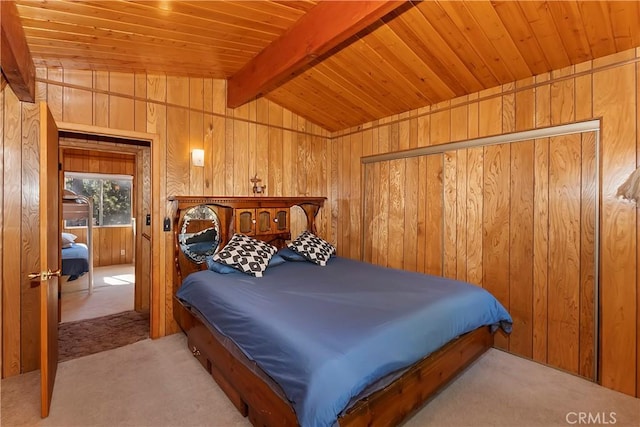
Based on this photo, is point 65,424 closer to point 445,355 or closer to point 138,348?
point 138,348

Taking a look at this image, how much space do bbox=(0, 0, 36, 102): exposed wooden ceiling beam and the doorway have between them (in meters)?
0.61

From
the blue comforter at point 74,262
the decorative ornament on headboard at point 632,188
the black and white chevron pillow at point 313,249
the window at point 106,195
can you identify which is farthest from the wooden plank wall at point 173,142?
the window at point 106,195

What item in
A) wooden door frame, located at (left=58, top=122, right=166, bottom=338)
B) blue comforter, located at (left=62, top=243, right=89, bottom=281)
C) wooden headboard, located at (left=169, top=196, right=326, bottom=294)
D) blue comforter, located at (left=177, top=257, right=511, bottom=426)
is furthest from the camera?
blue comforter, located at (left=62, top=243, right=89, bottom=281)

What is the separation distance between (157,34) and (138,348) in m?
2.78

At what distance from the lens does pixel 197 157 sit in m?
3.30

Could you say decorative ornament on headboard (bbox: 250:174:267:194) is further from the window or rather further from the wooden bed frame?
the window

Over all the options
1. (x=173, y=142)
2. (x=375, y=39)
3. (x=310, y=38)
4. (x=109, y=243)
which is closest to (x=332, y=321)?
(x=310, y=38)

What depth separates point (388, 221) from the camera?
3.78m

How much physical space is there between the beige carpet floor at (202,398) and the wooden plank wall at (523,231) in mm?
365

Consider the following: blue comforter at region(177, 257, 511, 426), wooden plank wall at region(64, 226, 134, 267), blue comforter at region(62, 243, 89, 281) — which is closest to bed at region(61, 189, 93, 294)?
blue comforter at region(62, 243, 89, 281)

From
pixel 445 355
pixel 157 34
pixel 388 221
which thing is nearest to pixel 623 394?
pixel 445 355

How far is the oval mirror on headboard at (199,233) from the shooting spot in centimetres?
325

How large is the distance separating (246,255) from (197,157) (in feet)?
4.13

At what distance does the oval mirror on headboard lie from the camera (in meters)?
3.25
